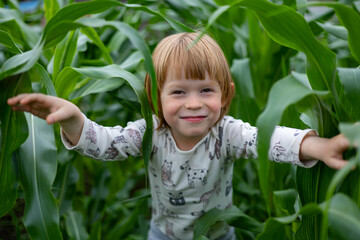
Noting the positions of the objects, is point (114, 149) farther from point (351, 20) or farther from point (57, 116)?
point (351, 20)

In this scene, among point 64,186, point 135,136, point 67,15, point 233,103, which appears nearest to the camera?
point 67,15

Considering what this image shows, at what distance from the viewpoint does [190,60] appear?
36.1 inches

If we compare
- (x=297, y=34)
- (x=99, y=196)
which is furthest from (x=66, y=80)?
(x=99, y=196)

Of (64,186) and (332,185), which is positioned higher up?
(332,185)

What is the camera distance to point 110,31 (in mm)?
1499

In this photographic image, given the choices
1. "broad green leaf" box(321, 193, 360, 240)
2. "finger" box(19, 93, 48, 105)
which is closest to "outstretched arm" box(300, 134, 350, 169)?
"broad green leaf" box(321, 193, 360, 240)

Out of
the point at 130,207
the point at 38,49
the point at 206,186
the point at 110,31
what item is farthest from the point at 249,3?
the point at 130,207

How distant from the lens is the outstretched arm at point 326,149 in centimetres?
69

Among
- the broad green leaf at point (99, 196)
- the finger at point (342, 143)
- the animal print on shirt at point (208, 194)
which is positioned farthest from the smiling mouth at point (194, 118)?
the broad green leaf at point (99, 196)

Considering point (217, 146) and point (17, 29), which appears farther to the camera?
point (17, 29)

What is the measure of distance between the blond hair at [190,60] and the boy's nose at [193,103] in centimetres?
4

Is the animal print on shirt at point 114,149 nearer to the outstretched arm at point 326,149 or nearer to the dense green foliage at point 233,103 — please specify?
the dense green foliage at point 233,103

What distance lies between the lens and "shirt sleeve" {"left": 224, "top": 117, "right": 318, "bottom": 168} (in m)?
0.80

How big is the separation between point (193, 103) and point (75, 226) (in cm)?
65
